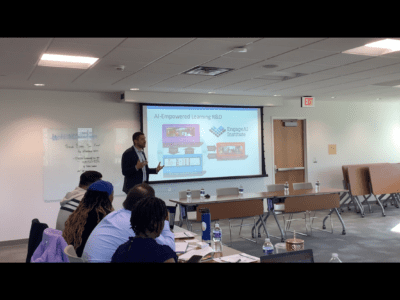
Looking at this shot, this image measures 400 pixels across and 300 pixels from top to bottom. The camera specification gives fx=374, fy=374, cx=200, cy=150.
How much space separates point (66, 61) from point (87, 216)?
104 inches

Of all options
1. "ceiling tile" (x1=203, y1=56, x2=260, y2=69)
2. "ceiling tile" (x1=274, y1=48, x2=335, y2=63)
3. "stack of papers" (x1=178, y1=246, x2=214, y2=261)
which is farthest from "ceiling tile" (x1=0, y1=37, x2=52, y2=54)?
"ceiling tile" (x1=274, y1=48, x2=335, y2=63)

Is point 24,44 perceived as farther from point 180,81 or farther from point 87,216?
point 180,81

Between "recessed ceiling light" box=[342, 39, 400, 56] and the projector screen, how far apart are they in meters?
3.94

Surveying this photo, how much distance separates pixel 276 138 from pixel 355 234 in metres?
3.22

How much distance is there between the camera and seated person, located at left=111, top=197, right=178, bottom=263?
1.88m

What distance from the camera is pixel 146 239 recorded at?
191 cm

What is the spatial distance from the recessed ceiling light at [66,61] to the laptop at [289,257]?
360 centimetres

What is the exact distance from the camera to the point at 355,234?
664 centimetres

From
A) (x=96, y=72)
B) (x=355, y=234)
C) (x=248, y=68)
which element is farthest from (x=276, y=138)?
Answer: (x=96, y=72)

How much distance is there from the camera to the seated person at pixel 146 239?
6.16ft

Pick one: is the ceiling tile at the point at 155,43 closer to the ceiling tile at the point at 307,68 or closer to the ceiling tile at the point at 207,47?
the ceiling tile at the point at 207,47

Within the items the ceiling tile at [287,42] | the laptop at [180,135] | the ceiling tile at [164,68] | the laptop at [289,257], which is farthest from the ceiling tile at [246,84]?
the laptop at [289,257]

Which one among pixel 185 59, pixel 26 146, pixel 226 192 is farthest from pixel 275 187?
pixel 26 146
